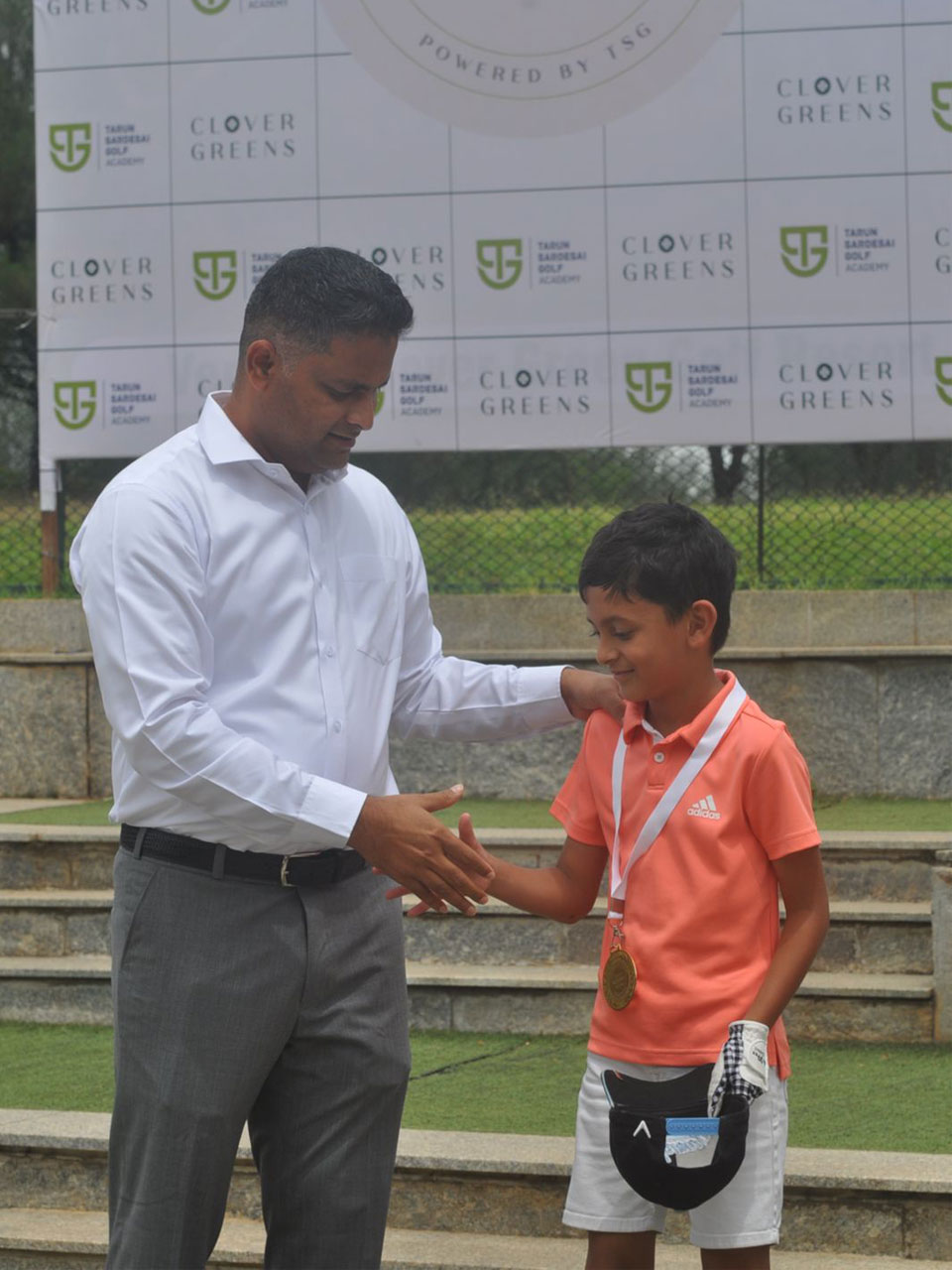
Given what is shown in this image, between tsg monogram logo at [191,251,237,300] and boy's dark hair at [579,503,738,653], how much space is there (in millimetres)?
4816

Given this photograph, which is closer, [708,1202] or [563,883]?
[708,1202]

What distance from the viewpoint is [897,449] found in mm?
6867

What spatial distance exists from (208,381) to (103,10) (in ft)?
5.48

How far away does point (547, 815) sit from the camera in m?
5.86

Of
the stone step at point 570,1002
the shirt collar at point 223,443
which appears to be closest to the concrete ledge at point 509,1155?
the stone step at point 570,1002

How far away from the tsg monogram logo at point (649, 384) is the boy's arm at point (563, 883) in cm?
421

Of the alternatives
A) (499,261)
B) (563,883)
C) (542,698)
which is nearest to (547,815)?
(499,261)

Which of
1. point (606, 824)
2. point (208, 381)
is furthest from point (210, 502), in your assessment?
point (208, 381)

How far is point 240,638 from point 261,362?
423mm

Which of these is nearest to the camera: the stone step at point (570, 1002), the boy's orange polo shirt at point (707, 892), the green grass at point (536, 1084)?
the boy's orange polo shirt at point (707, 892)

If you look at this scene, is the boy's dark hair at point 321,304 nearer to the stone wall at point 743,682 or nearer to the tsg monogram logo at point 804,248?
the stone wall at point 743,682

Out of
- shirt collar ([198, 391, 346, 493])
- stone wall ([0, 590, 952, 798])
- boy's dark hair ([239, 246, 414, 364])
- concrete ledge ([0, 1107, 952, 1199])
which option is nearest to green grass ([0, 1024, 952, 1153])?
concrete ledge ([0, 1107, 952, 1199])

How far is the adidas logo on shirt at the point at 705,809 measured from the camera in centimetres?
239

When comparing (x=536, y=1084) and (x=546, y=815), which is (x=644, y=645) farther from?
(x=546, y=815)
